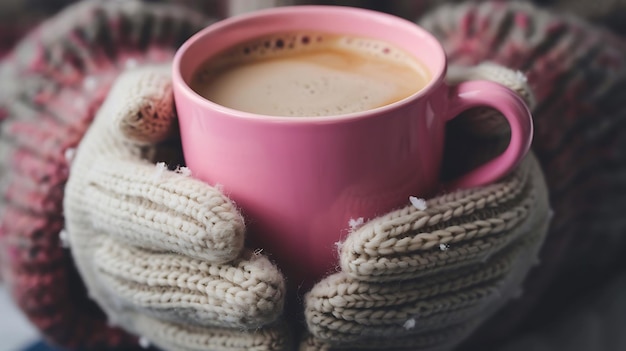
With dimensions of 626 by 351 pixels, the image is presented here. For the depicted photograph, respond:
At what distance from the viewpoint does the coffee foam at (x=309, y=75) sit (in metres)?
0.38

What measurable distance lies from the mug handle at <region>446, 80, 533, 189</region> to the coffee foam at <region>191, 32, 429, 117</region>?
1.4 inches

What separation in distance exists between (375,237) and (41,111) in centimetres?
33

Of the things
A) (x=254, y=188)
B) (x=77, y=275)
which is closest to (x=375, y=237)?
(x=254, y=188)

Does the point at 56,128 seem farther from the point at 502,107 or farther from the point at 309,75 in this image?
the point at 502,107

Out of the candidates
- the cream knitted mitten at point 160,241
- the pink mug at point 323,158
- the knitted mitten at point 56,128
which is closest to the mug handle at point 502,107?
the pink mug at point 323,158

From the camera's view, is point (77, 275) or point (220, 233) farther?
point (77, 275)

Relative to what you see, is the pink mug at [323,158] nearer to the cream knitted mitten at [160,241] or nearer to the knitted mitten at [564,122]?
the cream knitted mitten at [160,241]

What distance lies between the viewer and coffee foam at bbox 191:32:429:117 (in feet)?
1.25

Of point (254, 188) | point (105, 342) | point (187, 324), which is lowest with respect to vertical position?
point (105, 342)

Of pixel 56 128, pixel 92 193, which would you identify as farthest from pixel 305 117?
pixel 56 128

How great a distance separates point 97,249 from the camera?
1.37 ft

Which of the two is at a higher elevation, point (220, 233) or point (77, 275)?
point (220, 233)

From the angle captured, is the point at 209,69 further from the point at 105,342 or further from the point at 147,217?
the point at 105,342

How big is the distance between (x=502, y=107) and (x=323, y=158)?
11 centimetres
